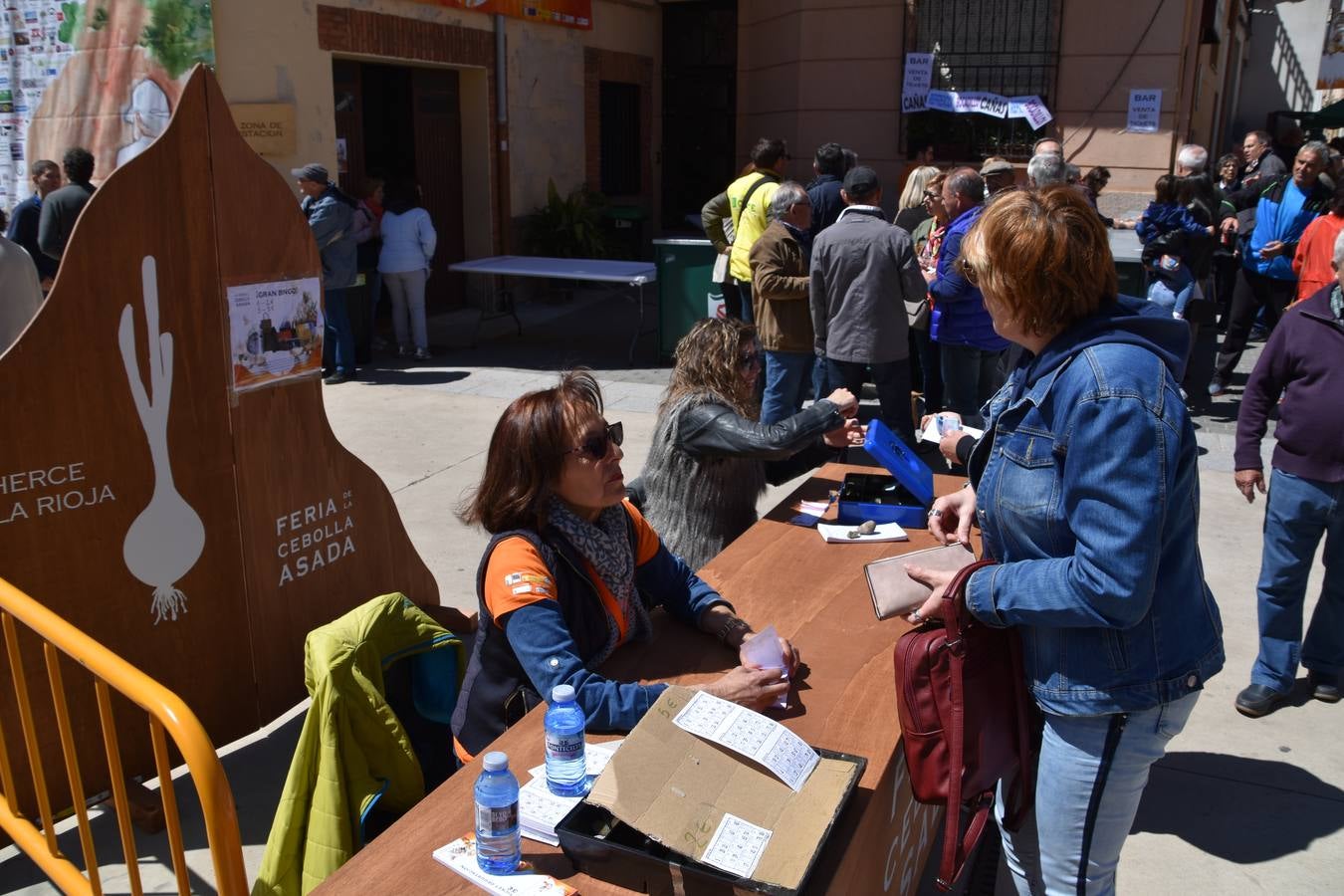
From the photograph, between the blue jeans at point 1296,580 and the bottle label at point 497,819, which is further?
the blue jeans at point 1296,580

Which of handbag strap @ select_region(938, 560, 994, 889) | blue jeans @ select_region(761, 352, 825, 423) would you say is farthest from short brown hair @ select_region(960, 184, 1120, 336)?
blue jeans @ select_region(761, 352, 825, 423)

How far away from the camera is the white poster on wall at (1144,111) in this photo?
12.1 meters

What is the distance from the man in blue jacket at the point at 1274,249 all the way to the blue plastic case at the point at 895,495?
6181mm

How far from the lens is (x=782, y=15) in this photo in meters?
13.9

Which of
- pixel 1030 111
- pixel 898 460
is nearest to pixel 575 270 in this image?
pixel 1030 111

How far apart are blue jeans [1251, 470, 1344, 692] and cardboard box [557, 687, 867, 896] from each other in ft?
8.71

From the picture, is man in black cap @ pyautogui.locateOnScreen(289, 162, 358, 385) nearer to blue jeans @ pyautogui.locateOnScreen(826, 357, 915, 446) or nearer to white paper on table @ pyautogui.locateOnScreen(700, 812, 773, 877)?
blue jeans @ pyautogui.locateOnScreen(826, 357, 915, 446)

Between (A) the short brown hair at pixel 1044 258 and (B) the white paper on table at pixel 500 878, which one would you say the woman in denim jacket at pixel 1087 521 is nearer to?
(A) the short brown hair at pixel 1044 258

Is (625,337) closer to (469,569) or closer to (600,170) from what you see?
(600,170)

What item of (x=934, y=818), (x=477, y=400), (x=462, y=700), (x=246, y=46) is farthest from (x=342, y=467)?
(x=246, y=46)

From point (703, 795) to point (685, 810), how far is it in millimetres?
52

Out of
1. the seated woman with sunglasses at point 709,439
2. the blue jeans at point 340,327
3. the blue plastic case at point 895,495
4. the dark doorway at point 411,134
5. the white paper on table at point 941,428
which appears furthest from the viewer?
the dark doorway at point 411,134

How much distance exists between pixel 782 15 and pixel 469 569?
1061 cm

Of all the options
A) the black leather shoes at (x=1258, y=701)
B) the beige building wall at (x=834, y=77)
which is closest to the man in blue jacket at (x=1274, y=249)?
the beige building wall at (x=834, y=77)
